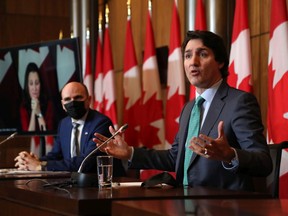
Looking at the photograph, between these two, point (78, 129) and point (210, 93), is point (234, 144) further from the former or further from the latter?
point (78, 129)

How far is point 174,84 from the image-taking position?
5.71m

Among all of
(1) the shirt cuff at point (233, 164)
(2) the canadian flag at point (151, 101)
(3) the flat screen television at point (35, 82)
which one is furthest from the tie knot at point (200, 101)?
(3) the flat screen television at point (35, 82)

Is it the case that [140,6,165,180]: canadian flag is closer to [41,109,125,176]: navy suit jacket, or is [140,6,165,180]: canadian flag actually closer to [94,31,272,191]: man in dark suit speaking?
[41,109,125,176]: navy suit jacket

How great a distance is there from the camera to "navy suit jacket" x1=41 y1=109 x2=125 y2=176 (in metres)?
4.68

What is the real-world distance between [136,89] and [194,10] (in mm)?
1329

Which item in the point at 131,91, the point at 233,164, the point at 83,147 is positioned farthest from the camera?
the point at 131,91

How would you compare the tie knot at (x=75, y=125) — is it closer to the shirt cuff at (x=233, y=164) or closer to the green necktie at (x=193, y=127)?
the green necktie at (x=193, y=127)

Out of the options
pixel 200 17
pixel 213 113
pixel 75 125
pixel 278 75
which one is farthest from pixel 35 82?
pixel 213 113

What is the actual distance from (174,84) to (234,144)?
2623mm

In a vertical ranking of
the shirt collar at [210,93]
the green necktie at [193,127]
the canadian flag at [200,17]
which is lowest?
the green necktie at [193,127]

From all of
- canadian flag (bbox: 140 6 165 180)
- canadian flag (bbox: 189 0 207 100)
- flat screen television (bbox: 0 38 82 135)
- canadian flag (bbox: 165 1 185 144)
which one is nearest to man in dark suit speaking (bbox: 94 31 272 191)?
canadian flag (bbox: 189 0 207 100)

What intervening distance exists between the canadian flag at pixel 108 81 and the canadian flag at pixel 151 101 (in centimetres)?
69

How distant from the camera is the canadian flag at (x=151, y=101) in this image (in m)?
6.06

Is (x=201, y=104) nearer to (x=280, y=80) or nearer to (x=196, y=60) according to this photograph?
(x=196, y=60)
